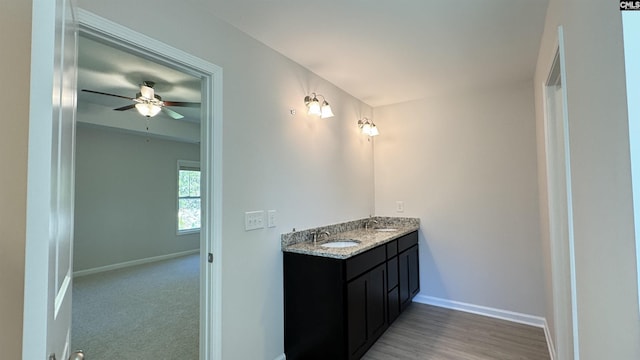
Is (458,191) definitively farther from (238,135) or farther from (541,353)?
(238,135)

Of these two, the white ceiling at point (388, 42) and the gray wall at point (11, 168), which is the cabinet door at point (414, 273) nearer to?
the white ceiling at point (388, 42)

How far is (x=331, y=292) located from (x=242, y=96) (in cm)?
150

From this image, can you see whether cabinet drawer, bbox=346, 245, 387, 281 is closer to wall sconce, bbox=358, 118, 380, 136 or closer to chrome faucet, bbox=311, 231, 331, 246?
chrome faucet, bbox=311, 231, 331, 246

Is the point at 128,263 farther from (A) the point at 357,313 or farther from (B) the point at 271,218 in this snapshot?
(A) the point at 357,313

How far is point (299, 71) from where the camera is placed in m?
2.61

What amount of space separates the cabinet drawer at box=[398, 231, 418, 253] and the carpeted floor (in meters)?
2.08

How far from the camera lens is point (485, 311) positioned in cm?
321

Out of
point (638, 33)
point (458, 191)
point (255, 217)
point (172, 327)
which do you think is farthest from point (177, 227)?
point (638, 33)

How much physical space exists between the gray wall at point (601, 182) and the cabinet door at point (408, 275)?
1748 mm

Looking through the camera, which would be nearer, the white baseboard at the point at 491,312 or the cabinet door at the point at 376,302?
the cabinet door at the point at 376,302

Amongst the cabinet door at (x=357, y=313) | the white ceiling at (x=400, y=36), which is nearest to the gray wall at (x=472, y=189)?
the white ceiling at (x=400, y=36)

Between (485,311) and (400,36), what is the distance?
9.50 feet

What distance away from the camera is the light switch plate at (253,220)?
6.73 feet

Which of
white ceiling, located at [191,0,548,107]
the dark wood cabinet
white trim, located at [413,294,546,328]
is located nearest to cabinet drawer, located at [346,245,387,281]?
the dark wood cabinet
